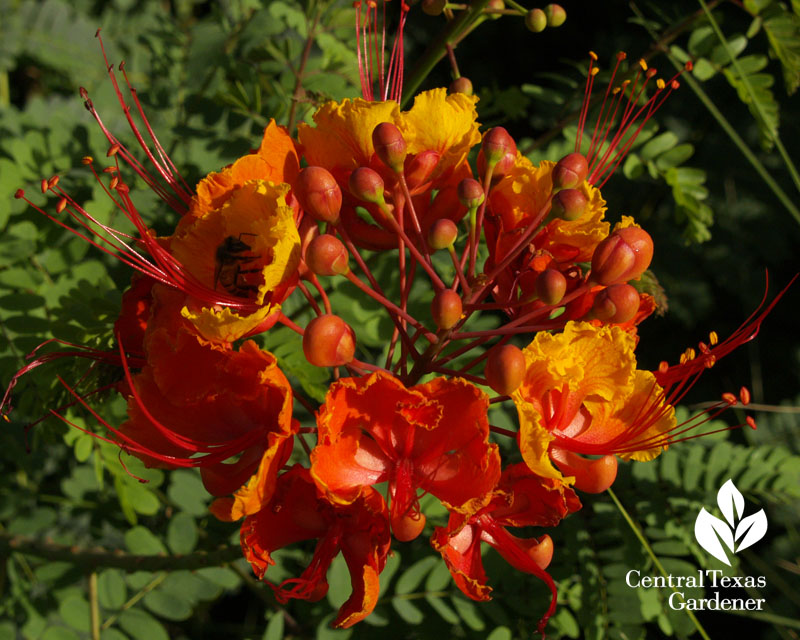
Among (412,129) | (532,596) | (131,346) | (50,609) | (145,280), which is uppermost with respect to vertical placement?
(412,129)

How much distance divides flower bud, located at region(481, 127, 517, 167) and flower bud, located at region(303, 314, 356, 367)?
0.50m

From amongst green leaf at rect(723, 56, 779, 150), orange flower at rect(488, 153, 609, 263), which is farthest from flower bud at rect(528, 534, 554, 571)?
green leaf at rect(723, 56, 779, 150)

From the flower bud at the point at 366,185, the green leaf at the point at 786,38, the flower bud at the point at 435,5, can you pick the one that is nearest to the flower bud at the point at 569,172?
the flower bud at the point at 366,185

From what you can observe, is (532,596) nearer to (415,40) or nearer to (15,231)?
(15,231)

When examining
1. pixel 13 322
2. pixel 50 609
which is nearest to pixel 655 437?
pixel 13 322

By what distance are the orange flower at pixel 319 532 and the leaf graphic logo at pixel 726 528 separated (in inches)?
43.6

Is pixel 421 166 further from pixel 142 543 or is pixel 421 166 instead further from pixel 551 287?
pixel 142 543

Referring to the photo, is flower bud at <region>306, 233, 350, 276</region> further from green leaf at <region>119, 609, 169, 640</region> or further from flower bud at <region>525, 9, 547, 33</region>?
green leaf at <region>119, 609, 169, 640</region>

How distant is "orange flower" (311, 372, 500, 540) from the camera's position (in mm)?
1395

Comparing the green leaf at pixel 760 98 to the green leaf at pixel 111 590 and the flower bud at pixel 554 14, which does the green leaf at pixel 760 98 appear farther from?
the green leaf at pixel 111 590

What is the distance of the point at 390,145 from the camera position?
59.2 inches

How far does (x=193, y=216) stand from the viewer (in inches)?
63.7

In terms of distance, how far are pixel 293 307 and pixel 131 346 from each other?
0.72 m

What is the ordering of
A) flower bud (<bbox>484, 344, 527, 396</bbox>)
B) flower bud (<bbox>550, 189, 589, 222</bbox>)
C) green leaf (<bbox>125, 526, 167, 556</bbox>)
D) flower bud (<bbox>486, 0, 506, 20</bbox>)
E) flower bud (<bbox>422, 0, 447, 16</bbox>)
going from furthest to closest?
green leaf (<bbox>125, 526, 167, 556</bbox>)
flower bud (<bbox>486, 0, 506, 20</bbox>)
flower bud (<bbox>422, 0, 447, 16</bbox>)
flower bud (<bbox>550, 189, 589, 222</bbox>)
flower bud (<bbox>484, 344, 527, 396</bbox>)
